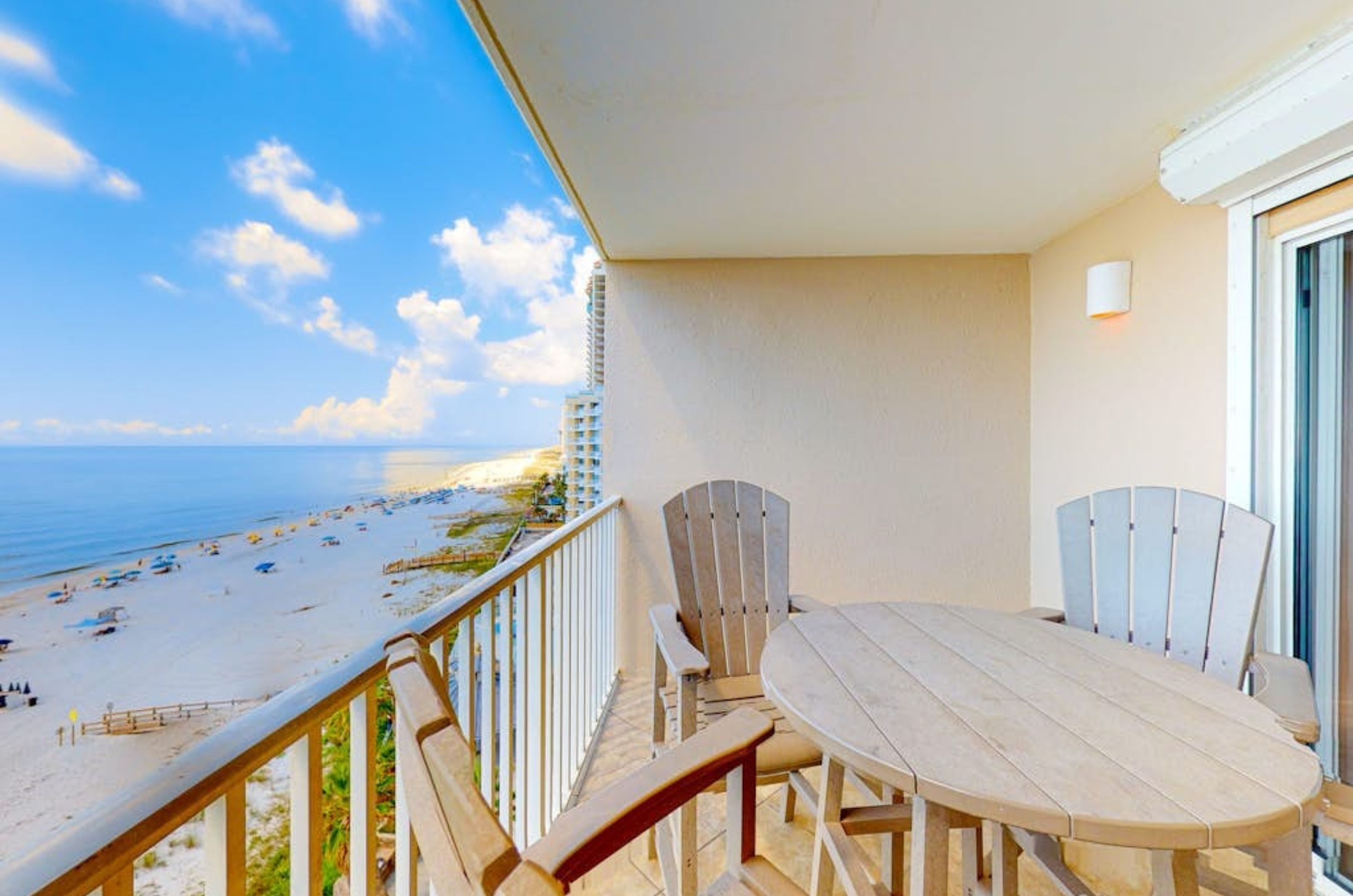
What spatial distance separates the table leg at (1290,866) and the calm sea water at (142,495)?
7.37 feet

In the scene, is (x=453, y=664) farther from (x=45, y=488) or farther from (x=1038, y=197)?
(x=1038, y=197)

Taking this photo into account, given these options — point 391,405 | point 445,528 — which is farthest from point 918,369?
point 391,405

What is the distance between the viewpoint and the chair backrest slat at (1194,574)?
65.7 inches

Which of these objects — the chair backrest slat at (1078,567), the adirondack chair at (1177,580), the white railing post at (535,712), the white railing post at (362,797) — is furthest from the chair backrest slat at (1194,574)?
the white railing post at (362,797)

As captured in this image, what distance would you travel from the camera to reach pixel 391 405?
322 cm

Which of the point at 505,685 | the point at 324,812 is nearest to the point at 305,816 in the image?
the point at 324,812

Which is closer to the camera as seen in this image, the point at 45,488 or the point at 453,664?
the point at 45,488

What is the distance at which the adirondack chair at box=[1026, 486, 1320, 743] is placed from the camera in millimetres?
1541

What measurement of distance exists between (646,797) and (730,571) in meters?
1.33

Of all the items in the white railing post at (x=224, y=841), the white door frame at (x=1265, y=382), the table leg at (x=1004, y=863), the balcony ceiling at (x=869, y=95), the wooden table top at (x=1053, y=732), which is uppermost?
the balcony ceiling at (x=869, y=95)

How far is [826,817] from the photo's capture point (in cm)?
144

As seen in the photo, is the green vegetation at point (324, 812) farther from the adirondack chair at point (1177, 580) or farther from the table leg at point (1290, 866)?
the adirondack chair at point (1177, 580)

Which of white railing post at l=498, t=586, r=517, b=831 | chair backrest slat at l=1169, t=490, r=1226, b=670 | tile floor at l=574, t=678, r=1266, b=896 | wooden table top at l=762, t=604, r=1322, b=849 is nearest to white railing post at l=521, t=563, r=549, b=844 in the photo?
white railing post at l=498, t=586, r=517, b=831

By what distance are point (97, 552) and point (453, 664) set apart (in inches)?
30.7
